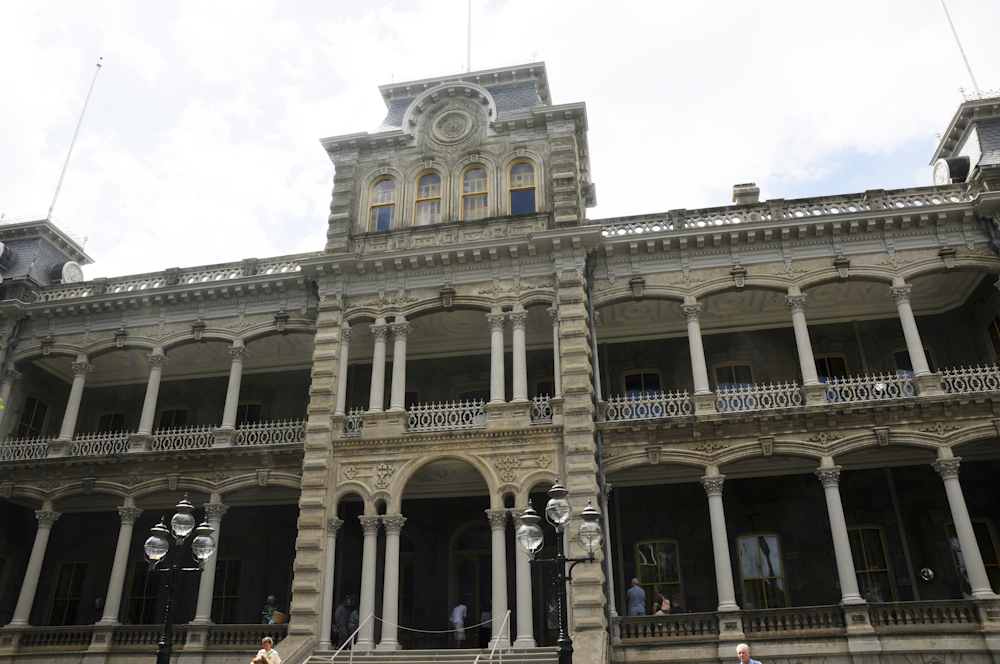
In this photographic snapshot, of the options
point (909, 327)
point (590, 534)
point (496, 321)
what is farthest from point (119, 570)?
point (909, 327)

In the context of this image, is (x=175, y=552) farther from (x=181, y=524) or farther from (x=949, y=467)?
(x=949, y=467)

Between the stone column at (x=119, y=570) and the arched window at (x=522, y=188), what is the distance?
13526mm

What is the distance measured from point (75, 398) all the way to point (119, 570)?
18.5 feet

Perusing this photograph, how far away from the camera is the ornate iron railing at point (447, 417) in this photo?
61.2 feet

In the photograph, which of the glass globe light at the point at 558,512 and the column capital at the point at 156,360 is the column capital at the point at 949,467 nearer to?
the glass globe light at the point at 558,512

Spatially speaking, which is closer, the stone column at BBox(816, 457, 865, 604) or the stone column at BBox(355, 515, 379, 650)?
the stone column at BBox(816, 457, 865, 604)

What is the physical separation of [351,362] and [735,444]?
39.1ft

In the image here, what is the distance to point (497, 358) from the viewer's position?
19.1m

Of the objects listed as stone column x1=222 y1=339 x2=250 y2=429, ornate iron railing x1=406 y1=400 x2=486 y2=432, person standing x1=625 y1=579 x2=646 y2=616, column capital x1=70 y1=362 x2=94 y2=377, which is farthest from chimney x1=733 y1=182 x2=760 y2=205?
column capital x1=70 y1=362 x2=94 y2=377

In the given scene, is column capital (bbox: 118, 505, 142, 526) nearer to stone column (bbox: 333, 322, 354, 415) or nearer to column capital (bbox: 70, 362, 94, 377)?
column capital (bbox: 70, 362, 94, 377)

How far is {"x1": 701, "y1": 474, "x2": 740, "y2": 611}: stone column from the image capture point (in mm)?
16562

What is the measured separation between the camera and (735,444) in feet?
58.2

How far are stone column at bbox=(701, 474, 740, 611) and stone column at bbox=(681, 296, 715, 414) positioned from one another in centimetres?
174

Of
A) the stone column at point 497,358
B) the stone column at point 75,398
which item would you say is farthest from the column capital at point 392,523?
the stone column at point 75,398
